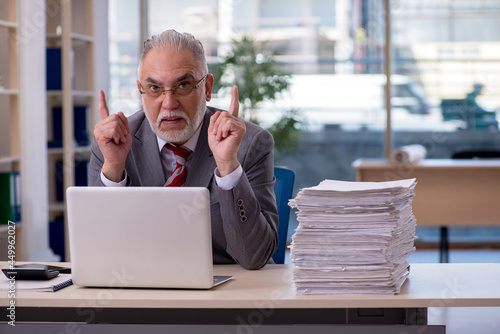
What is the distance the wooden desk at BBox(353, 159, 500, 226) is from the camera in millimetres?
4629

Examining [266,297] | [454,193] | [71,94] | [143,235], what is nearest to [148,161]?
[143,235]

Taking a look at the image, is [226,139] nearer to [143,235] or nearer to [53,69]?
[143,235]

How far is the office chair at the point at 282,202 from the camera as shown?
2.18 m

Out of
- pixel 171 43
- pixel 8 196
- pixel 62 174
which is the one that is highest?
pixel 171 43

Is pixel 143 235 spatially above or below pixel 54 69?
below

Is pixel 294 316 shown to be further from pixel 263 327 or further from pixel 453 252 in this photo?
pixel 453 252

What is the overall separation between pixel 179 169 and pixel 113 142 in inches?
9.9

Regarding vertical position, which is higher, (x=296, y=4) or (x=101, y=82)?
(x=296, y=4)

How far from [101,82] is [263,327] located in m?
4.42

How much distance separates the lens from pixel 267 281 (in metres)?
1.62

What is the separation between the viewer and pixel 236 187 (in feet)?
5.62

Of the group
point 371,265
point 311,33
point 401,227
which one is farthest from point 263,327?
point 311,33

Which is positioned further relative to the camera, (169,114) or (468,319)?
(468,319)

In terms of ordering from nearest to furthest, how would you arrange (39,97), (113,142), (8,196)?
(113,142), (8,196), (39,97)
